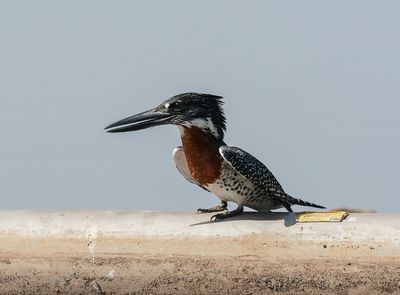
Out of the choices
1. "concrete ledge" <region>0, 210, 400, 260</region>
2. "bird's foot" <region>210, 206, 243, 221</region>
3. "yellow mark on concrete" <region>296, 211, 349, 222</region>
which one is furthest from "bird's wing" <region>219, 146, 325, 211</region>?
"yellow mark on concrete" <region>296, 211, 349, 222</region>

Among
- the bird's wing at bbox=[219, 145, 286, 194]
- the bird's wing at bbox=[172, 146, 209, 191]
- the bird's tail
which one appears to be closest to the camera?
the bird's wing at bbox=[219, 145, 286, 194]

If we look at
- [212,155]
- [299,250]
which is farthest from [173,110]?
[299,250]

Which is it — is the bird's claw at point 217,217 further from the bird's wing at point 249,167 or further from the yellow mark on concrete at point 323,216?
the yellow mark on concrete at point 323,216

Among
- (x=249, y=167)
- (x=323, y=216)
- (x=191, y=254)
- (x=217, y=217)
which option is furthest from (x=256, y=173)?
(x=191, y=254)

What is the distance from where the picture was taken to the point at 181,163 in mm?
12766

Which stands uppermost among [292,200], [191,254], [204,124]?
[204,124]

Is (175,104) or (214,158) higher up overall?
(175,104)

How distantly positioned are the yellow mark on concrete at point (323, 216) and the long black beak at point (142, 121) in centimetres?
175

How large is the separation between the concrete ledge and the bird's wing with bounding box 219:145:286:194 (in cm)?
47

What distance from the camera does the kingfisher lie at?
40.0ft

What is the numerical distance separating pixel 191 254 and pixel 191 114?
5.77 feet

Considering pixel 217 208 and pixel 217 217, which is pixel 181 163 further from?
pixel 217 217

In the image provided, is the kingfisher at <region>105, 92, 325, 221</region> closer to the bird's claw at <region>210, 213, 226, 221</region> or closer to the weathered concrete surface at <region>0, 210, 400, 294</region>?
the bird's claw at <region>210, 213, 226, 221</region>

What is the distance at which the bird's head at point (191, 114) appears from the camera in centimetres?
1239
